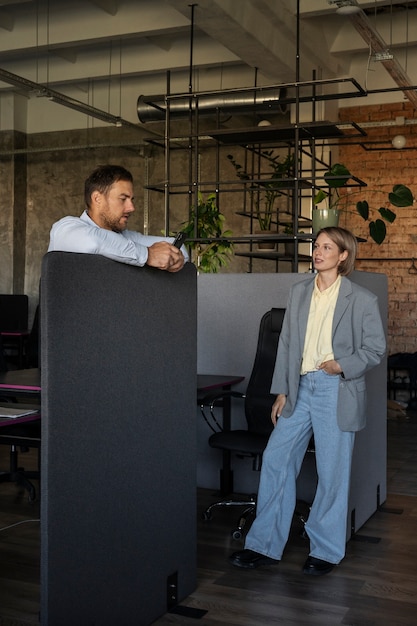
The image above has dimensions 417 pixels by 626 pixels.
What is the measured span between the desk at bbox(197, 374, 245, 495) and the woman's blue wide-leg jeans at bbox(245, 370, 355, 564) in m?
0.72

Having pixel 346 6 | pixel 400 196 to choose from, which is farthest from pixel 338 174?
pixel 346 6

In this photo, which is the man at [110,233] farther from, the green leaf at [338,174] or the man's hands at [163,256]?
the green leaf at [338,174]

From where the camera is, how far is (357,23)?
619 centimetres

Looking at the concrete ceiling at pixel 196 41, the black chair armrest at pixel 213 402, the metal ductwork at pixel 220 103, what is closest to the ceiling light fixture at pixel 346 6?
the concrete ceiling at pixel 196 41

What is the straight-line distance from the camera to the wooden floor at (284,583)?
3088mm

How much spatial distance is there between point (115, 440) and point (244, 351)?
2192 mm

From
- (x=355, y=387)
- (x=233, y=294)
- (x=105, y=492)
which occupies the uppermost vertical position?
(x=233, y=294)

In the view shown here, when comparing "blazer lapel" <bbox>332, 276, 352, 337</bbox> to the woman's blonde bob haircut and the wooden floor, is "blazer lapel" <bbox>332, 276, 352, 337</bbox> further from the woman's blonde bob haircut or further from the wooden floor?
the wooden floor

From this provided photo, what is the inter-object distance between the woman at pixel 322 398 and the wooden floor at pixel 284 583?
14cm

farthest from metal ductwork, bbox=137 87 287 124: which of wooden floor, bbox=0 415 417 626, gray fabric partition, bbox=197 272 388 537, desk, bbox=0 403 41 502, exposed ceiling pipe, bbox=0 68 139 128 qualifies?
wooden floor, bbox=0 415 417 626

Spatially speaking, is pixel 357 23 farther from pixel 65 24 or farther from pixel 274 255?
pixel 65 24

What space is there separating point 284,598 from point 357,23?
181 inches

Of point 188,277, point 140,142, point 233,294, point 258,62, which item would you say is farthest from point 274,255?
point 140,142

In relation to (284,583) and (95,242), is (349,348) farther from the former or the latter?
(95,242)
